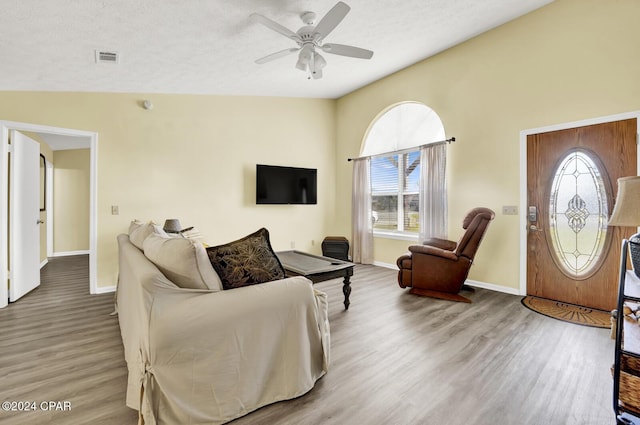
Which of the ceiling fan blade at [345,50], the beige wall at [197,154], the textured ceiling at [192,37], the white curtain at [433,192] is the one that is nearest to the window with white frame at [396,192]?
the white curtain at [433,192]

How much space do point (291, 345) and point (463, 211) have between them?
132 inches

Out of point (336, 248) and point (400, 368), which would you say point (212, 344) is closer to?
point (400, 368)

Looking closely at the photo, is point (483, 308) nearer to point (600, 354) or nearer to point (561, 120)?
point (600, 354)

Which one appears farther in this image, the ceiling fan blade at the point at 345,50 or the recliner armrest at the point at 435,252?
the recliner armrest at the point at 435,252

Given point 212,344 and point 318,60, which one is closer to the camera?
point 212,344

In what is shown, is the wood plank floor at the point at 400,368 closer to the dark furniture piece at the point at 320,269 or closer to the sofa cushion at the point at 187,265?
the dark furniture piece at the point at 320,269

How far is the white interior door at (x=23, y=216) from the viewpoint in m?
3.29

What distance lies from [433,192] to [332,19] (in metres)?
2.75

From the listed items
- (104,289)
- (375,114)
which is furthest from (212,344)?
(375,114)

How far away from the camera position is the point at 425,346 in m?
2.27

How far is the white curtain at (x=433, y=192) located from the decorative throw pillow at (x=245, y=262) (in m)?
3.09

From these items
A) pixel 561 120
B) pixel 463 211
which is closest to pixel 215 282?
pixel 463 211

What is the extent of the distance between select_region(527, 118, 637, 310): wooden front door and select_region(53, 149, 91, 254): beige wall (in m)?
8.76

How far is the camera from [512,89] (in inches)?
140
